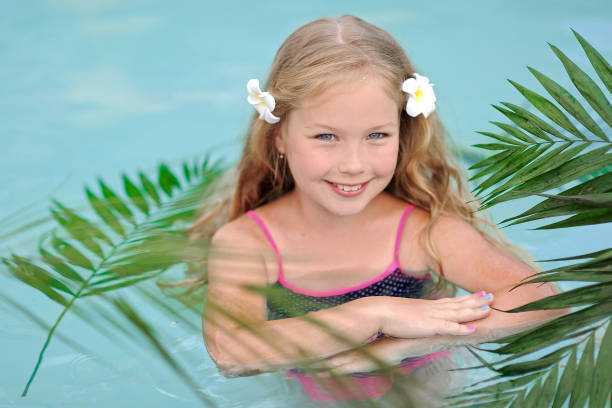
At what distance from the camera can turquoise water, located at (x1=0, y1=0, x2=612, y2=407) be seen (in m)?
3.73

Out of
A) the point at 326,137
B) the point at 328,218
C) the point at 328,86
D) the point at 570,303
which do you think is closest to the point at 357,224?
the point at 328,218

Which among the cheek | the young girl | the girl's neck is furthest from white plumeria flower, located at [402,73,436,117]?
the girl's neck

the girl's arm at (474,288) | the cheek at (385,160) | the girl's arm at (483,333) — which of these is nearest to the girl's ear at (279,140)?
the cheek at (385,160)

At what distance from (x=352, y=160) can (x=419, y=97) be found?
10.1 inches

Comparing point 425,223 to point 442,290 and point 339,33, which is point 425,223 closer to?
point 442,290

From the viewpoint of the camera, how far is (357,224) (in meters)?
2.03

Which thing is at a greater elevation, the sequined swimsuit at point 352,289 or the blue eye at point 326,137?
the blue eye at point 326,137

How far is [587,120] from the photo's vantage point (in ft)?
4.09

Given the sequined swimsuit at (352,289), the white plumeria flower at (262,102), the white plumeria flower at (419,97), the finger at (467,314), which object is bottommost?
the sequined swimsuit at (352,289)

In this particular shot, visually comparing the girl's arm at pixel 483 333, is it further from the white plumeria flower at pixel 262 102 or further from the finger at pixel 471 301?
the white plumeria flower at pixel 262 102

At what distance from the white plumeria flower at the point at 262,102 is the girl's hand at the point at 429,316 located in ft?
1.73

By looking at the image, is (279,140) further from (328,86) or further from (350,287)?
(350,287)

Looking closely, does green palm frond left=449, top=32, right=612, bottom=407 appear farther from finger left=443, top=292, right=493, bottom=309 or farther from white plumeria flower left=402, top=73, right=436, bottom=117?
white plumeria flower left=402, top=73, right=436, bottom=117

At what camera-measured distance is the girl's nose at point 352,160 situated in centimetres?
174
